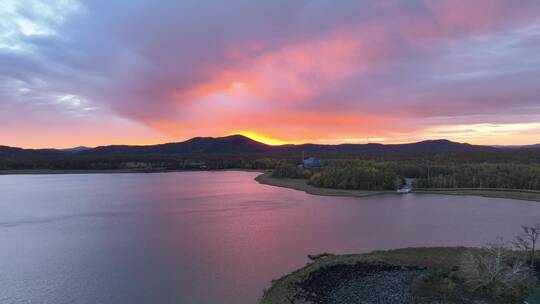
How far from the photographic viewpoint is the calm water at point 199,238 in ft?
40.4

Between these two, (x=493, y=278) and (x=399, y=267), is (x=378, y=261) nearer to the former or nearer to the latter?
(x=399, y=267)

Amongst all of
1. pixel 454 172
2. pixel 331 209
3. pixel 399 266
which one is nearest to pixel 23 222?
pixel 331 209

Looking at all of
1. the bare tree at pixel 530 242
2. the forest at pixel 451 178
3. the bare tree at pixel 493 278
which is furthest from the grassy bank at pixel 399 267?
the forest at pixel 451 178

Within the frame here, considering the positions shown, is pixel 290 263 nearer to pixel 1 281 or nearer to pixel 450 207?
pixel 1 281

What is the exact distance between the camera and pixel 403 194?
124 feet

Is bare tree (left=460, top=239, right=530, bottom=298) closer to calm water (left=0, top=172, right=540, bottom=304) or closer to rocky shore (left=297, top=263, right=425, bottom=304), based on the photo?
rocky shore (left=297, top=263, right=425, bottom=304)

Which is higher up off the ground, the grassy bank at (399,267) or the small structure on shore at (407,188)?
the small structure on shore at (407,188)

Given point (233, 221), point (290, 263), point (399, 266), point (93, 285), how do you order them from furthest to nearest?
point (233, 221), point (290, 263), point (399, 266), point (93, 285)

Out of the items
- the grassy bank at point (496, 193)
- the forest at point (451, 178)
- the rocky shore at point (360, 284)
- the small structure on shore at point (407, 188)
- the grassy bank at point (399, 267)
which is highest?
the forest at point (451, 178)

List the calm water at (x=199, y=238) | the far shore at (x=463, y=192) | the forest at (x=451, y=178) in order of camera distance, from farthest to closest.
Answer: the forest at (x=451, y=178), the far shore at (x=463, y=192), the calm water at (x=199, y=238)

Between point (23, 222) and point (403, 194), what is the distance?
3368 cm

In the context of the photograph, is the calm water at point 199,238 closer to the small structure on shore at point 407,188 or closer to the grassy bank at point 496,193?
the grassy bank at point 496,193

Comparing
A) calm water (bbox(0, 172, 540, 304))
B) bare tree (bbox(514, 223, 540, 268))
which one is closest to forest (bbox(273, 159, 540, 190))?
calm water (bbox(0, 172, 540, 304))

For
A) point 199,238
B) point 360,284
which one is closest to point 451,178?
point 199,238
